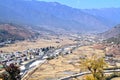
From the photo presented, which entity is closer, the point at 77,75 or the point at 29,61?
the point at 77,75

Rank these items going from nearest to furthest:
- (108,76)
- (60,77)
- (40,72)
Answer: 1. (108,76)
2. (60,77)
3. (40,72)

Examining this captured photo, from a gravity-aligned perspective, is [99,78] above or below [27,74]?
above

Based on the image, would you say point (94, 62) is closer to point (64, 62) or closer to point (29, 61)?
point (64, 62)

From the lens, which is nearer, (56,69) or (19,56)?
(56,69)

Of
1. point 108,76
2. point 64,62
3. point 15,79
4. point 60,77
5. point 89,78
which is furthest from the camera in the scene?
point 64,62

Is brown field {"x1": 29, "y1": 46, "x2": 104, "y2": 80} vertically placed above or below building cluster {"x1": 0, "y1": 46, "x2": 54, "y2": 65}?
below

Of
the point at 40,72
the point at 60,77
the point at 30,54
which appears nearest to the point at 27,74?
the point at 40,72

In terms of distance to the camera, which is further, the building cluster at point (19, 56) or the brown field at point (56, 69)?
the building cluster at point (19, 56)

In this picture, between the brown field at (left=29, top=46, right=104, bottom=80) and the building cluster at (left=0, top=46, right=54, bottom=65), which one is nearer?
the brown field at (left=29, top=46, right=104, bottom=80)

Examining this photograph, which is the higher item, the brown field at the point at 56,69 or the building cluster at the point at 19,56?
the building cluster at the point at 19,56

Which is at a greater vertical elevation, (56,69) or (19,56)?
(19,56)
